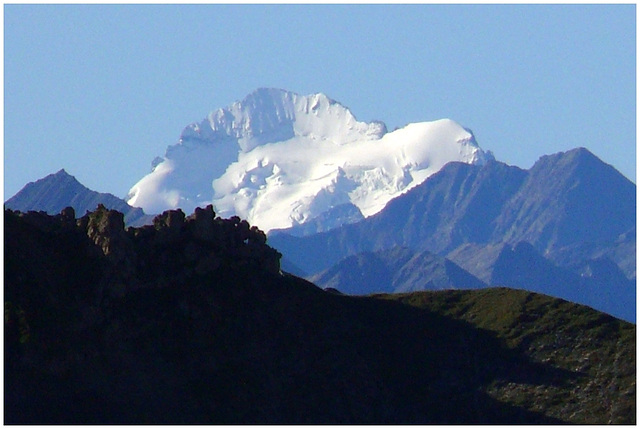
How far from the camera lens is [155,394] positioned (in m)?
198

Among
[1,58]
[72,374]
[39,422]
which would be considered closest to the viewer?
[1,58]

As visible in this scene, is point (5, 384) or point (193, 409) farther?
point (193, 409)

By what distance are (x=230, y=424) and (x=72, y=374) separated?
21.6m

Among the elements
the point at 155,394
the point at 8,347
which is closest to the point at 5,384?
the point at 8,347

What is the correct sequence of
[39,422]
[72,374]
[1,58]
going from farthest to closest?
[72,374] < [39,422] < [1,58]

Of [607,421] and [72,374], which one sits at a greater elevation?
[72,374]

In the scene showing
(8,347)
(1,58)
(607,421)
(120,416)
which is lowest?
(607,421)

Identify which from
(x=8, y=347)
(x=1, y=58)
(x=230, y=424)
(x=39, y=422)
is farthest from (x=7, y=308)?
(x=1, y=58)

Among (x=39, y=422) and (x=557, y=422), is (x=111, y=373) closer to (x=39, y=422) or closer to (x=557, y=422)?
(x=39, y=422)

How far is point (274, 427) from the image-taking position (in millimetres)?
186000

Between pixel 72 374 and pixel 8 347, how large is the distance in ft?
28.9

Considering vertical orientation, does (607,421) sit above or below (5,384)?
below

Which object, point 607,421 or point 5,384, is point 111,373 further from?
point 607,421

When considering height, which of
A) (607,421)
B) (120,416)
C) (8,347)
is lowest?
(607,421)
